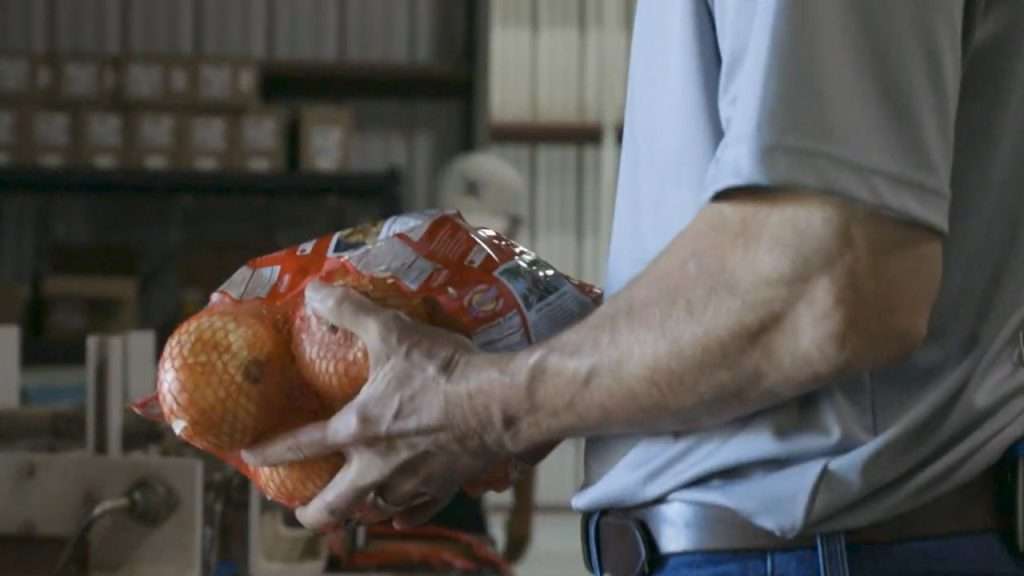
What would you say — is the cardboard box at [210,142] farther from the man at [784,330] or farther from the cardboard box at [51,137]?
the man at [784,330]

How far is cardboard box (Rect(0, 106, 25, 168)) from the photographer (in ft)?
21.6

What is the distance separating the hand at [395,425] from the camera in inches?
40.6

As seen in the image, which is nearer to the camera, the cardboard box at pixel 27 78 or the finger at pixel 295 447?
the finger at pixel 295 447

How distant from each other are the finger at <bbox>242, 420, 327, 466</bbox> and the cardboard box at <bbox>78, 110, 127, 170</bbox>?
5.67 m

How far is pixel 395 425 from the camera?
1041mm

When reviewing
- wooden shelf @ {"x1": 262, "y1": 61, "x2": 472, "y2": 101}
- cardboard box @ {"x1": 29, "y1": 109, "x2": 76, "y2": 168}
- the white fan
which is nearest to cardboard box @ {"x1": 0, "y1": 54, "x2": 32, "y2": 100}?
cardboard box @ {"x1": 29, "y1": 109, "x2": 76, "y2": 168}

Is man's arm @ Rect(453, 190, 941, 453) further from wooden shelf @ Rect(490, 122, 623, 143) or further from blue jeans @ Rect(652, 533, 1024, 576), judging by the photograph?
wooden shelf @ Rect(490, 122, 623, 143)

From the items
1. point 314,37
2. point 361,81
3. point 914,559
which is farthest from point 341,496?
point 314,37

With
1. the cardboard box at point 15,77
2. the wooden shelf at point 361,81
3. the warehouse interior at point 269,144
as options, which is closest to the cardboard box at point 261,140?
the warehouse interior at point 269,144

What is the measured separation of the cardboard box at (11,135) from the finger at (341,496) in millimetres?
5841

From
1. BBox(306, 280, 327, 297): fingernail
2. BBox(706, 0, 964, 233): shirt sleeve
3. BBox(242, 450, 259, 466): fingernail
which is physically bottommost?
BBox(242, 450, 259, 466): fingernail

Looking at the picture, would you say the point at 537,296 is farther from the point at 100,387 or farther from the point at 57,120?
the point at 57,120

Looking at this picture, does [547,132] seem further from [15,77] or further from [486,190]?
[15,77]

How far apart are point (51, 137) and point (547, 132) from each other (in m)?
3.29
